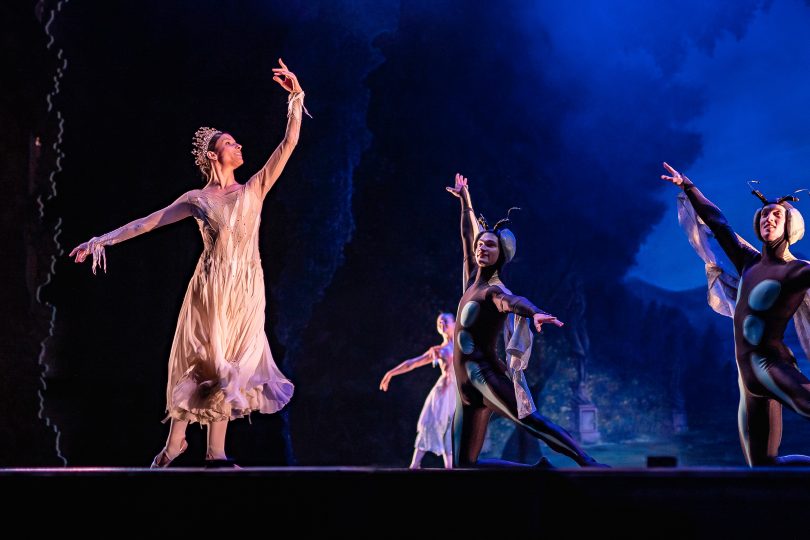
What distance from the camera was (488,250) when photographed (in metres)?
4.11

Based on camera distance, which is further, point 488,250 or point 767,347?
point 488,250

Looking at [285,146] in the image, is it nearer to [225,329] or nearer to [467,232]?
[225,329]

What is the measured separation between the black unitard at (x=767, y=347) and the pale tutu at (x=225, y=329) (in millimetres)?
2201

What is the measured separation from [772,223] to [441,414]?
14.7ft

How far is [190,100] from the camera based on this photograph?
9.10 metres

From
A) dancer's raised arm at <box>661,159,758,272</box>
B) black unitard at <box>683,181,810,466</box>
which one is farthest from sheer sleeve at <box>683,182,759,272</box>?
black unitard at <box>683,181,810,466</box>

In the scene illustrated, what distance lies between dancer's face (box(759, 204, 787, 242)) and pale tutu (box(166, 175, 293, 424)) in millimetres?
2417

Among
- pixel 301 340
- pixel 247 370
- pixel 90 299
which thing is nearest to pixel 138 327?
pixel 90 299

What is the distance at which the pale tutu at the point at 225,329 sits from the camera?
3.83m
